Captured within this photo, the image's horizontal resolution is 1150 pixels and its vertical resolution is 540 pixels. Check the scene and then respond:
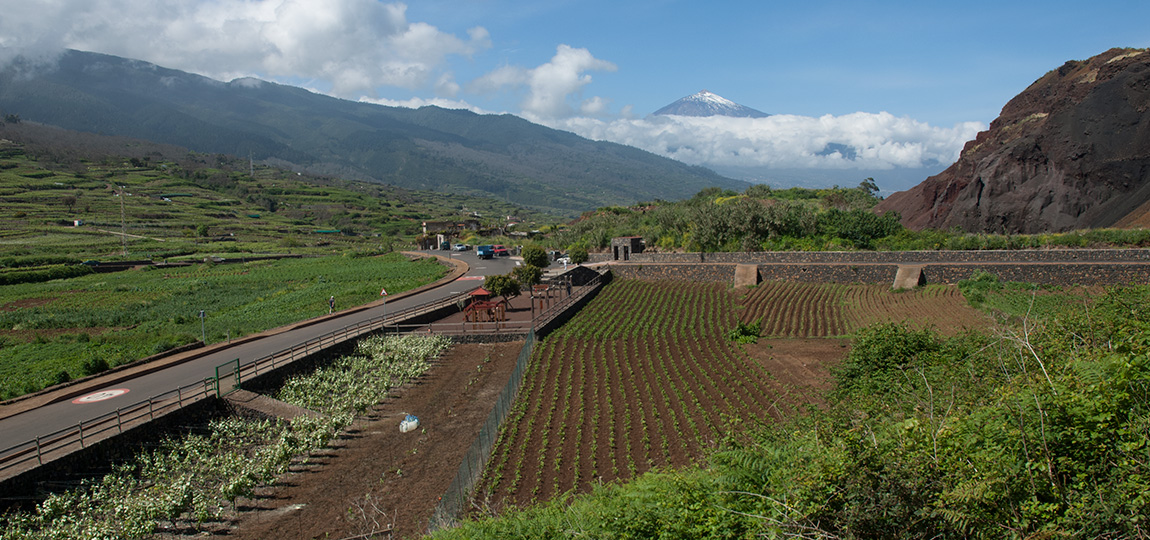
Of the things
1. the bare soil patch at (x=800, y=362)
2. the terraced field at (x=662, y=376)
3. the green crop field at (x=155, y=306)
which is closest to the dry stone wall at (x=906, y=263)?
the terraced field at (x=662, y=376)

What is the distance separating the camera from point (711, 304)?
31.7m

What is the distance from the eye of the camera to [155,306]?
118 feet

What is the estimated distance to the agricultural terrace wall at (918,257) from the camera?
2980 cm

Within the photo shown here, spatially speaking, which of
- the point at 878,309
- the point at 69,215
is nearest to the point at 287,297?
the point at 878,309

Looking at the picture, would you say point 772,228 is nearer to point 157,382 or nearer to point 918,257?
point 918,257

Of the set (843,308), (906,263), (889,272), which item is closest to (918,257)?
(906,263)

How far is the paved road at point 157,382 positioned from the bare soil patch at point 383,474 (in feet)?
18.7

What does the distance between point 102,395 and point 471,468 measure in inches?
473

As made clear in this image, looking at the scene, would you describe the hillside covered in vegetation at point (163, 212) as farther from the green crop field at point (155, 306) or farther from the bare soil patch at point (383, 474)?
the bare soil patch at point (383, 474)

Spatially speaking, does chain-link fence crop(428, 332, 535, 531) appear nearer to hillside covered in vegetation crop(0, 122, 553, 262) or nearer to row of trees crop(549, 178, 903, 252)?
row of trees crop(549, 178, 903, 252)

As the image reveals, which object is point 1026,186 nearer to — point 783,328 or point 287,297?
point 783,328

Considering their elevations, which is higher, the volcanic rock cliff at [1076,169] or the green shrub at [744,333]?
the volcanic rock cliff at [1076,169]

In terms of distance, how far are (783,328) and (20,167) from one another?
13419 centimetres

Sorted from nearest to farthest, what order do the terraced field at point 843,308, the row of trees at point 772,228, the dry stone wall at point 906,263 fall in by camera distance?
the terraced field at point 843,308 → the dry stone wall at point 906,263 → the row of trees at point 772,228
